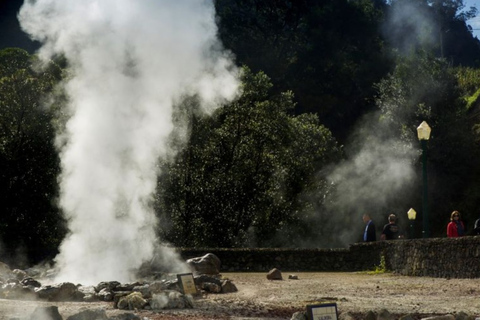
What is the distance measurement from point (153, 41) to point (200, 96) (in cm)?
1214

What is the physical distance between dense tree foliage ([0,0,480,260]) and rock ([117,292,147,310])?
1742 cm

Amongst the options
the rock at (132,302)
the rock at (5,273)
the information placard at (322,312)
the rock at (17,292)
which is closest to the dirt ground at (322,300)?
the rock at (132,302)

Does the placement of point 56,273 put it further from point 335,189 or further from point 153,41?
point 335,189

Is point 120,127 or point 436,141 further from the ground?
point 436,141

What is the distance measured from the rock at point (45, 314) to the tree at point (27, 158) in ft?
90.3

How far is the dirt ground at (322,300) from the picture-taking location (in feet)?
47.1

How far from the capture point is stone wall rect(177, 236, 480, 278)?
20922mm

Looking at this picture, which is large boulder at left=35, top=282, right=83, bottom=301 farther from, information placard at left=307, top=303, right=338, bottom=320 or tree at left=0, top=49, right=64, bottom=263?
tree at left=0, top=49, right=64, bottom=263

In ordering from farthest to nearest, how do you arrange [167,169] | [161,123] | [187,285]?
[167,169] → [161,123] → [187,285]

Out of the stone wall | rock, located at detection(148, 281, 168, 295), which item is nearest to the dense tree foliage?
the stone wall

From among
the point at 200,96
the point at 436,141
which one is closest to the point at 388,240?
Answer: the point at 200,96

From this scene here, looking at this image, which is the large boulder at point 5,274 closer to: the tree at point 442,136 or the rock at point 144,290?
the rock at point 144,290

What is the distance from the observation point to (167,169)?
135ft

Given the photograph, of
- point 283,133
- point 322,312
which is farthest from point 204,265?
point 283,133
